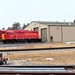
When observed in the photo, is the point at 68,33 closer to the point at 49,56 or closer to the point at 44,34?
the point at 44,34

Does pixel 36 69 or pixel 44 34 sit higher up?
pixel 36 69

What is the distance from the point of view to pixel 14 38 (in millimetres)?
64875

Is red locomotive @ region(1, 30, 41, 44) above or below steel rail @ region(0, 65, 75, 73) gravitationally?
below

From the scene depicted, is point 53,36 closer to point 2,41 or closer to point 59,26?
point 59,26

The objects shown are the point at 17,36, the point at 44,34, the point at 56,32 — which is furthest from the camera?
the point at 44,34

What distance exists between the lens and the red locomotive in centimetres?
6370

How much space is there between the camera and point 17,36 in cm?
6544

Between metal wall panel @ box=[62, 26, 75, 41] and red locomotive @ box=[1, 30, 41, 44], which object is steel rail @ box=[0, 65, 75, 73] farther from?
metal wall panel @ box=[62, 26, 75, 41]

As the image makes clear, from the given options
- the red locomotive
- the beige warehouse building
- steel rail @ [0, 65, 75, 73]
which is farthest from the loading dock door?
steel rail @ [0, 65, 75, 73]

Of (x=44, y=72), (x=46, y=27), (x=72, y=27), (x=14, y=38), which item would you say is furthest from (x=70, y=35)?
(x=44, y=72)

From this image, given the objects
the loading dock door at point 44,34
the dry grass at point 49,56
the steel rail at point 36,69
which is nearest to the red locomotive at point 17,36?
the loading dock door at point 44,34

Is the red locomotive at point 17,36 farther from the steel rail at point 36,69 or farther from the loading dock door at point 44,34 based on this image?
the steel rail at point 36,69

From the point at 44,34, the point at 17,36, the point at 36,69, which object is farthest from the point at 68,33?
the point at 36,69

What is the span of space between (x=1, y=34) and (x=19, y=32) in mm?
5270
